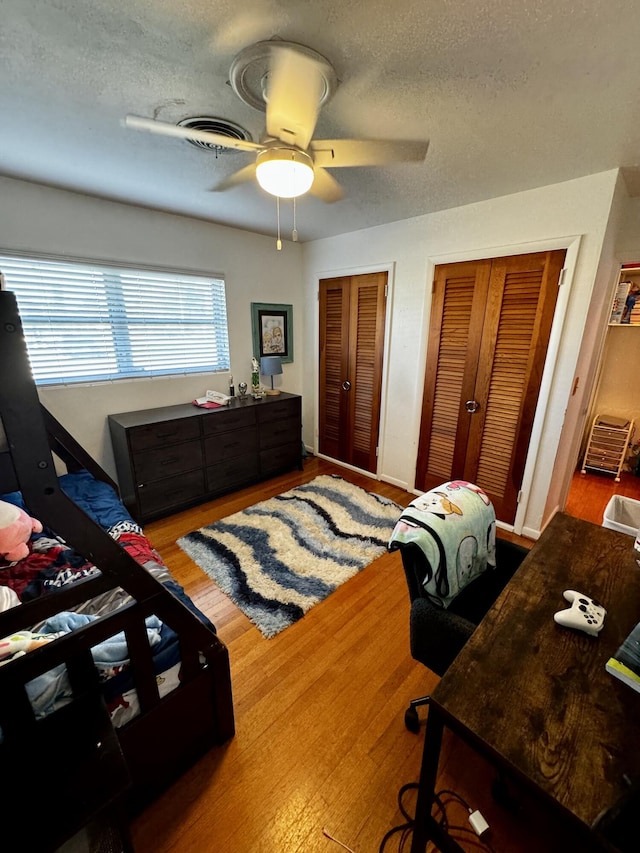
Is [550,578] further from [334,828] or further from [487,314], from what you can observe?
[487,314]

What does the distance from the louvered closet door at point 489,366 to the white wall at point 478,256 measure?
0.09 metres

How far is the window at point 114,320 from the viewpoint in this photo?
Result: 93.6 inches

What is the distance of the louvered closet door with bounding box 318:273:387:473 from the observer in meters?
3.25

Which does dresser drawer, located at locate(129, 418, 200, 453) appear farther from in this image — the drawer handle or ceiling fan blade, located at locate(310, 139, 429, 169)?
ceiling fan blade, located at locate(310, 139, 429, 169)

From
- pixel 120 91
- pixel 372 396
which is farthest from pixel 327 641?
pixel 120 91

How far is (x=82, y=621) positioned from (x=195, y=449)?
5.86 feet

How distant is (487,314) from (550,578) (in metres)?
1.95

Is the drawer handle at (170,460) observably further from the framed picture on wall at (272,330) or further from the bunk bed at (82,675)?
the framed picture on wall at (272,330)

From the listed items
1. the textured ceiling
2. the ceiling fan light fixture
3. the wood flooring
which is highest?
the textured ceiling

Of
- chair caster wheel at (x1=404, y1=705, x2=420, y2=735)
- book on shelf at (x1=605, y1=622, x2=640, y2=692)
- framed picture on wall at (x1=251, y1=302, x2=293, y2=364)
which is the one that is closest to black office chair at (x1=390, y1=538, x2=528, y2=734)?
chair caster wheel at (x1=404, y1=705, x2=420, y2=735)

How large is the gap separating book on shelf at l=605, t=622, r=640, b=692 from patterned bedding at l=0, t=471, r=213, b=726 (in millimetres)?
1299

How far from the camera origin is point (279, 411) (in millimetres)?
3400

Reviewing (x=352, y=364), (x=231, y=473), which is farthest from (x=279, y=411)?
(x=352, y=364)

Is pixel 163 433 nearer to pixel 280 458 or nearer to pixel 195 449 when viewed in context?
pixel 195 449
